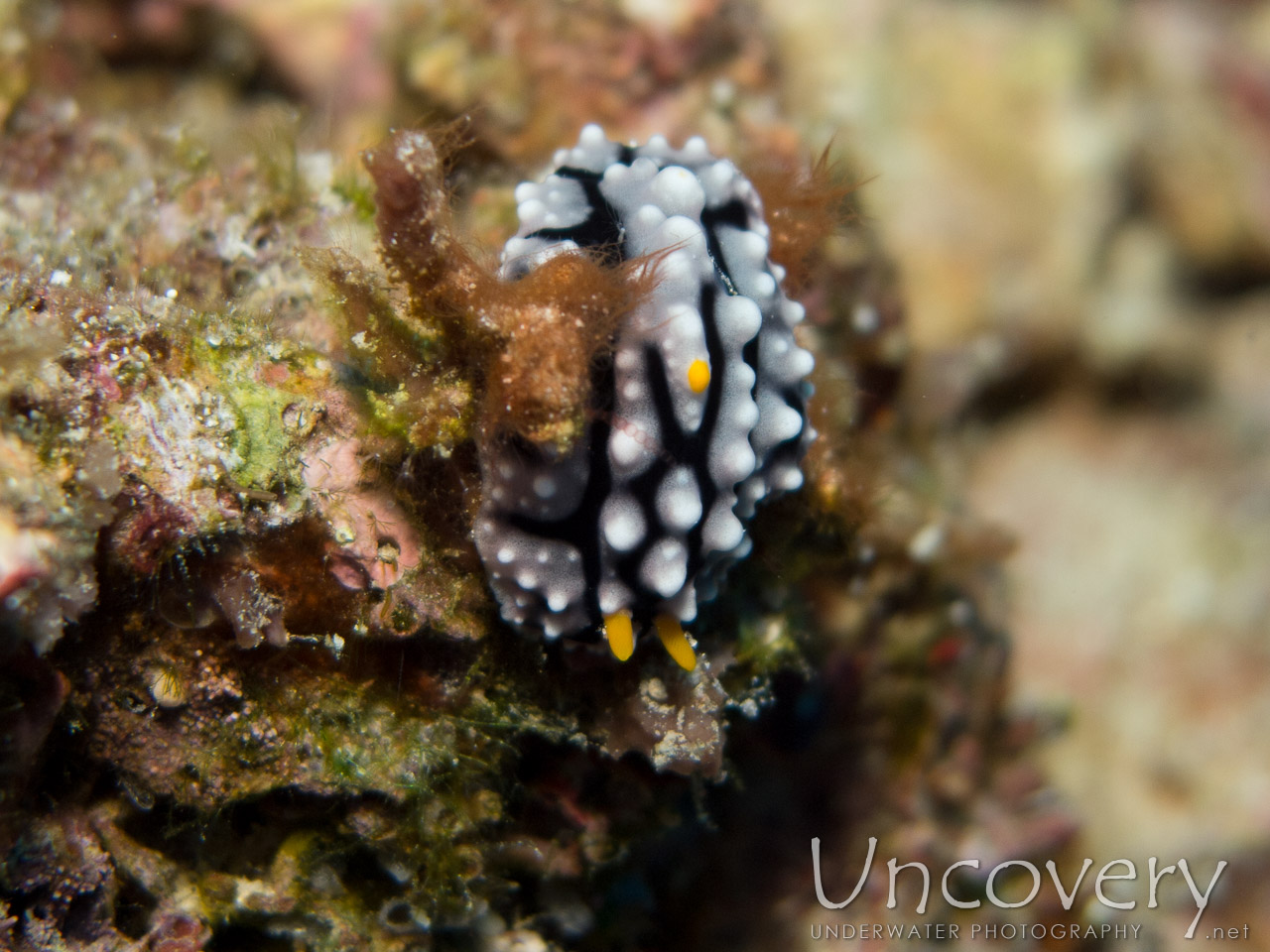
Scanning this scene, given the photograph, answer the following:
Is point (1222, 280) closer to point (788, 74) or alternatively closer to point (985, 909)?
→ point (788, 74)

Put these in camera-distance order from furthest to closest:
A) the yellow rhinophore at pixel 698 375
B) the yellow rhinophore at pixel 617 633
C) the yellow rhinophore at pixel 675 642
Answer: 1. the yellow rhinophore at pixel 675 642
2. the yellow rhinophore at pixel 617 633
3. the yellow rhinophore at pixel 698 375

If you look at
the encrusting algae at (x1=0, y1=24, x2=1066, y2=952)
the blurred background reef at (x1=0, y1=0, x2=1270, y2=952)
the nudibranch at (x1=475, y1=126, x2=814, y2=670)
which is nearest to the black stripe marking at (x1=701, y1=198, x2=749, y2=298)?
the nudibranch at (x1=475, y1=126, x2=814, y2=670)

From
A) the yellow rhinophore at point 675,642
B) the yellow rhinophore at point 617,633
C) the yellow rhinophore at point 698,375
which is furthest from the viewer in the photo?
the yellow rhinophore at point 675,642

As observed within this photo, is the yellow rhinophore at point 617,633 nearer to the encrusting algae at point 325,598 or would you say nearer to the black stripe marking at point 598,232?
the encrusting algae at point 325,598

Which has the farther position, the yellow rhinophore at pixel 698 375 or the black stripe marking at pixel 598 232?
the black stripe marking at pixel 598 232

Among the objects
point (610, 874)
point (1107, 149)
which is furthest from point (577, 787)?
point (1107, 149)

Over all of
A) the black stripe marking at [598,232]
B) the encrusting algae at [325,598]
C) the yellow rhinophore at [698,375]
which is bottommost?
the encrusting algae at [325,598]

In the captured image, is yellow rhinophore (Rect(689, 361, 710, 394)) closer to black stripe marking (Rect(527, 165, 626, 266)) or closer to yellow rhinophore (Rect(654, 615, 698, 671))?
→ black stripe marking (Rect(527, 165, 626, 266))

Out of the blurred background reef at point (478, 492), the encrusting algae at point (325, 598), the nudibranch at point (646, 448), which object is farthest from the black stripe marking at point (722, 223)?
the blurred background reef at point (478, 492)

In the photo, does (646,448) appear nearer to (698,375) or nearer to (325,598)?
(698,375)
